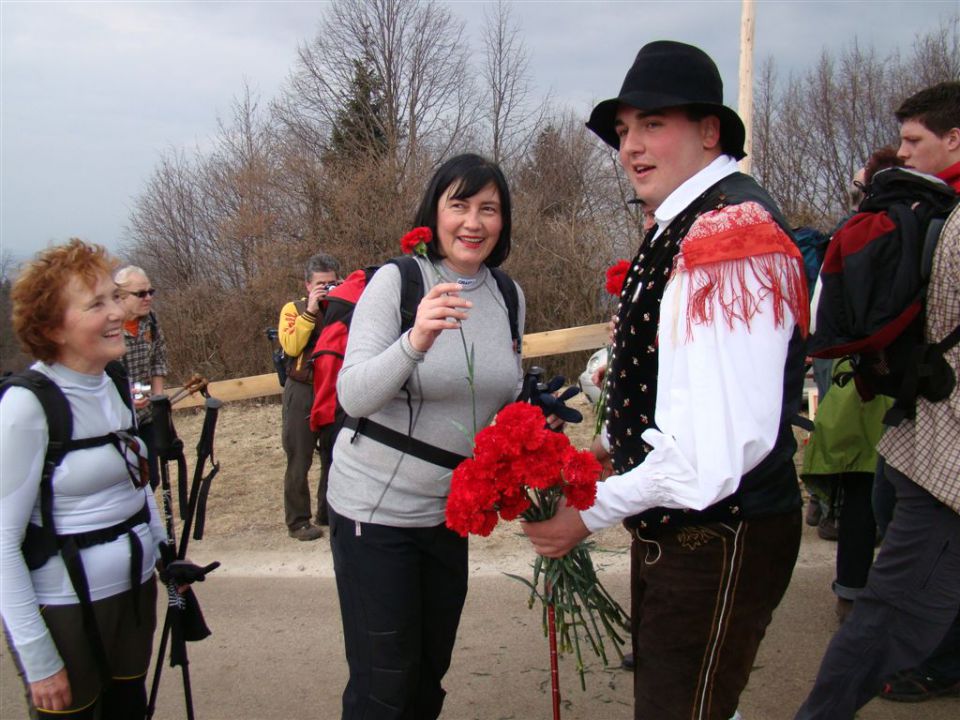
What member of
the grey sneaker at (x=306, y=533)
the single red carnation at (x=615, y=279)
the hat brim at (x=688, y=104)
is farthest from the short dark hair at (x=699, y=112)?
the grey sneaker at (x=306, y=533)

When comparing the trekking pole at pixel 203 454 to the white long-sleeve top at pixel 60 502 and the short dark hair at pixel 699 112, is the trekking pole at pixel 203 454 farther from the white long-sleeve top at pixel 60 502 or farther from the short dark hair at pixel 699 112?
the short dark hair at pixel 699 112

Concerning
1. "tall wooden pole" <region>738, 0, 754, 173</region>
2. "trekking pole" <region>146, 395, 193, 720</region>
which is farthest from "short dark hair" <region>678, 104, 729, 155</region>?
"tall wooden pole" <region>738, 0, 754, 173</region>

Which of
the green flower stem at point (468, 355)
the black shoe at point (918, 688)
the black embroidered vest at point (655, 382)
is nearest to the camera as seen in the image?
the black embroidered vest at point (655, 382)

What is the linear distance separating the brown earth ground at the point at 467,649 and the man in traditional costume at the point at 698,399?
150 centimetres

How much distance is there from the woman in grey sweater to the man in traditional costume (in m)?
0.49

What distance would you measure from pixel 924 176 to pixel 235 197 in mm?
19411

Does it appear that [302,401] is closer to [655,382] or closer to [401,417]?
[401,417]

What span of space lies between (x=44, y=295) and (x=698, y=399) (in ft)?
6.68

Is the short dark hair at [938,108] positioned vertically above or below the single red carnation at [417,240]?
above

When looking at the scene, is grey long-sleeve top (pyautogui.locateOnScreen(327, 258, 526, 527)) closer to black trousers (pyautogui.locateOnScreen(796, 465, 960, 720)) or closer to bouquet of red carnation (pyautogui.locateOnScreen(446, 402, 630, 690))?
bouquet of red carnation (pyautogui.locateOnScreen(446, 402, 630, 690))

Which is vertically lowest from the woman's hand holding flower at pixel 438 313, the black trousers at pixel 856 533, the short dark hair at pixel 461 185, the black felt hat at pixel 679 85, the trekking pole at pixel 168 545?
the black trousers at pixel 856 533

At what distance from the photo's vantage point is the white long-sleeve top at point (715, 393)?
1622 millimetres

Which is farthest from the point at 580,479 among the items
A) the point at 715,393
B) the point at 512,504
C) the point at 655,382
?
the point at 715,393

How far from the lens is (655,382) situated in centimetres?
190
